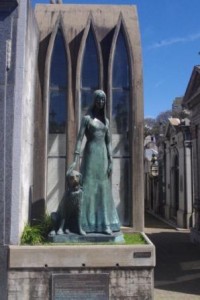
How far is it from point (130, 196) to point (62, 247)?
311cm

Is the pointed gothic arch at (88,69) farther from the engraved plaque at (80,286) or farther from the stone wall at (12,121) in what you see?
the engraved plaque at (80,286)

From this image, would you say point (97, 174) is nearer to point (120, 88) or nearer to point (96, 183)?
point (96, 183)

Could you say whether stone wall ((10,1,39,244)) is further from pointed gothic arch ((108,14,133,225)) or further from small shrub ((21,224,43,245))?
pointed gothic arch ((108,14,133,225))

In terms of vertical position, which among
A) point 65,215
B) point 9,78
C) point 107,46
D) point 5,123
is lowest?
point 65,215

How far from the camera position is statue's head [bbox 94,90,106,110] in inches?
297

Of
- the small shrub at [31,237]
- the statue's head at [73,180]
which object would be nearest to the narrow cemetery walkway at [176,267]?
the small shrub at [31,237]

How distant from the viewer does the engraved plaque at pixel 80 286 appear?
643 centimetres

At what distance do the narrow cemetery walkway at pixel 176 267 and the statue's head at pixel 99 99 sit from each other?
4.27m

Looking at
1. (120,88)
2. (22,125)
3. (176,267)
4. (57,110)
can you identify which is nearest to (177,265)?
(176,267)

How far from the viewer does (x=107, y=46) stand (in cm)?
977

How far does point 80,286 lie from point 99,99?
321cm

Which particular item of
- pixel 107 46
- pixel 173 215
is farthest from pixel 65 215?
pixel 173 215

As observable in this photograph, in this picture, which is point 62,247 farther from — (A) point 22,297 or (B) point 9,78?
(B) point 9,78

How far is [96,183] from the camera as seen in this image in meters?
7.43
